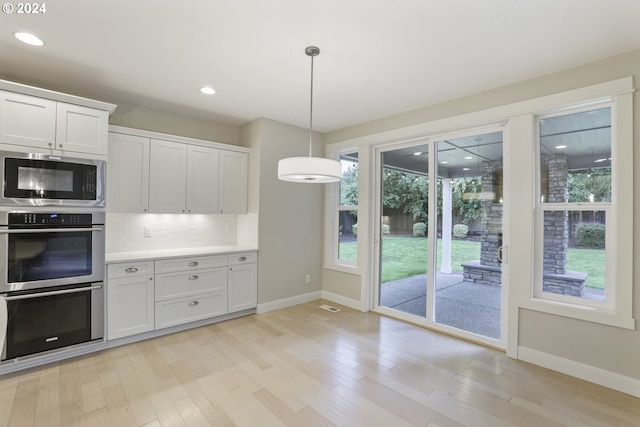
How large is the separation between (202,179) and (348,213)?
2.16m

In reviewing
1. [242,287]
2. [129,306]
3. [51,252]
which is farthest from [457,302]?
[51,252]

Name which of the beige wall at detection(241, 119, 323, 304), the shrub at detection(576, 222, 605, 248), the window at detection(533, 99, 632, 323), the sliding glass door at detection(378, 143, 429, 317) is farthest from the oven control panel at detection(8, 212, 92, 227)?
the shrub at detection(576, 222, 605, 248)

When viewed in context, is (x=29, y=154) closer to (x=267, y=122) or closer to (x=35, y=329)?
(x=35, y=329)

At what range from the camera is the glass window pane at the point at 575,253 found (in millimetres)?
2623

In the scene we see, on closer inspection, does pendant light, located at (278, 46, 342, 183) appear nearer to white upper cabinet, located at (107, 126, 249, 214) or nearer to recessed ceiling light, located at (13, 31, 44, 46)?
white upper cabinet, located at (107, 126, 249, 214)

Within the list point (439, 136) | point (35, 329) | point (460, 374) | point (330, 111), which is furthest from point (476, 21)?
point (35, 329)

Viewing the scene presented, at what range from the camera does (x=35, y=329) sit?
265 centimetres

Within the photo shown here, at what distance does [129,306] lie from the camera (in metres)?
3.14

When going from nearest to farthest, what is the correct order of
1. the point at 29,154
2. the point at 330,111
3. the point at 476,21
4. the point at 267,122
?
the point at 476,21 < the point at 29,154 < the point at 330,111 < the point at 267,122

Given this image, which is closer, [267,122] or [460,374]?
[460,374]

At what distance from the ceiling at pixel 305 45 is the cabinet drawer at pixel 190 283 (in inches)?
80.5

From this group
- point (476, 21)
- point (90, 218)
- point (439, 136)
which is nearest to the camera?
point (476, 21)

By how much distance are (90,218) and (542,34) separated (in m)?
4.08

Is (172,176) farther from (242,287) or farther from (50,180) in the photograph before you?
(242,287)
